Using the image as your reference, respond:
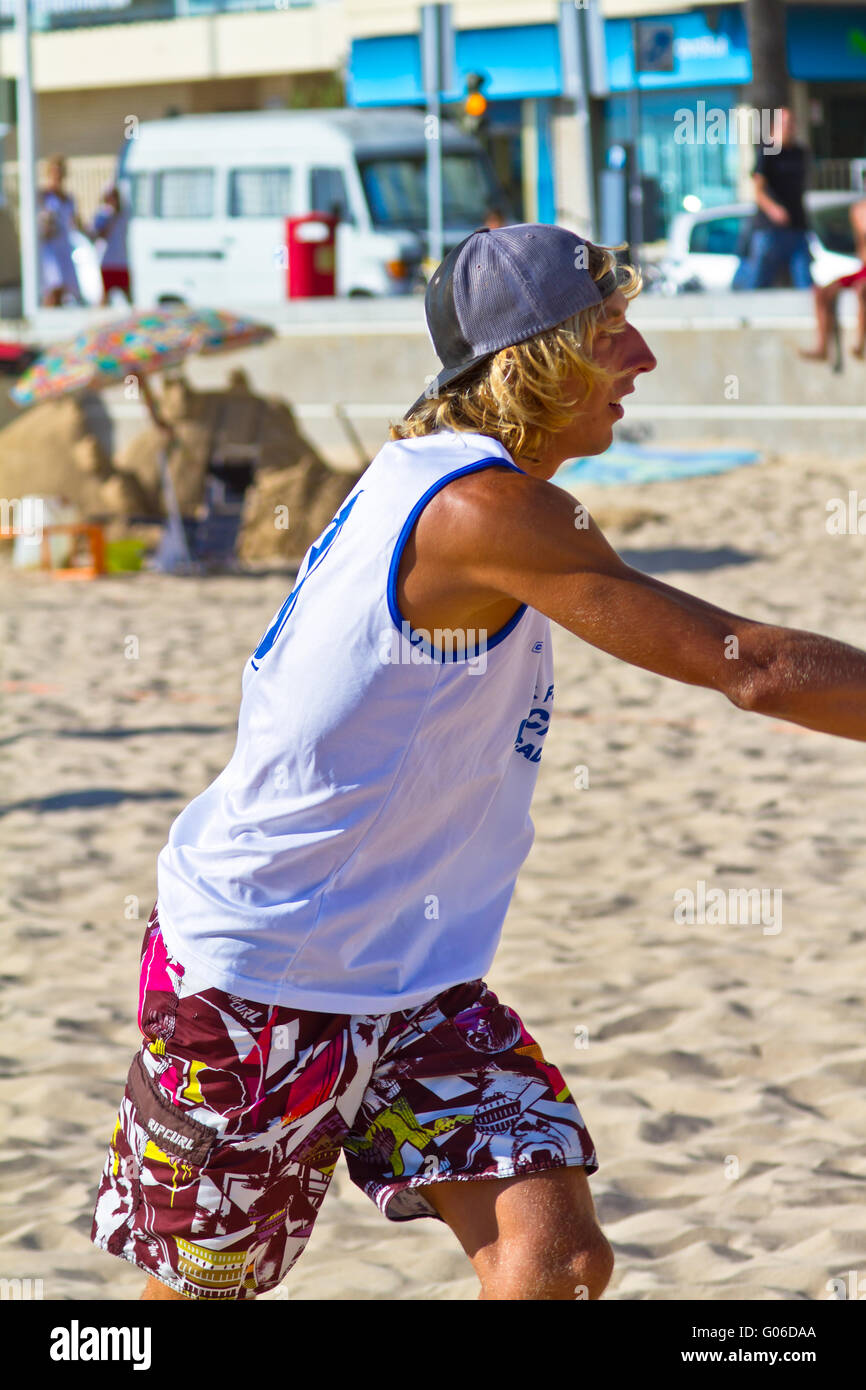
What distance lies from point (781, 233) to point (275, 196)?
6318mm

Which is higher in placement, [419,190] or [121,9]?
[121,9]

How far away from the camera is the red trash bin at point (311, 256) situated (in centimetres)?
1592

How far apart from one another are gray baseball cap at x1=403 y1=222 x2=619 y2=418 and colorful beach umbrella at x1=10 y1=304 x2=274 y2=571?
8.47 metres

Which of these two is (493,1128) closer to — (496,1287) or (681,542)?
(496,1287)

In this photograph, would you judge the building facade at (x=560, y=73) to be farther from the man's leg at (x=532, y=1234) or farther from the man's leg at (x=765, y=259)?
the man's leg at (x=532, y=1234)

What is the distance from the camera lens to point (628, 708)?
24.6ft

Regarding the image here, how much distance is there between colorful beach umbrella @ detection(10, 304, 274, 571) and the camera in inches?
404

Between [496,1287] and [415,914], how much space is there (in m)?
0.42

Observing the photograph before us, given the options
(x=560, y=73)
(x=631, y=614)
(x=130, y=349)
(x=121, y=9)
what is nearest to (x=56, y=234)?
(x=130, y=349)

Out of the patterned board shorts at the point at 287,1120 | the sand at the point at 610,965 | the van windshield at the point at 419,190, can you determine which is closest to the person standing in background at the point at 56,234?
the van windshield at the point at 419,190

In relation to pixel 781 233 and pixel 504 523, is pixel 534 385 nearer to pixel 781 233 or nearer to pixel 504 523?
pixel 504 523

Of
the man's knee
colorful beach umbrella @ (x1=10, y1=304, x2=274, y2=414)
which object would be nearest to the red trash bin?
colorful beach umbrella @ (x1=10, y1=304, x2=274, y2=414)

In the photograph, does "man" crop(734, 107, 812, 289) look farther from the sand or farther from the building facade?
the building facade

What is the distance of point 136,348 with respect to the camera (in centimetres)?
1032
